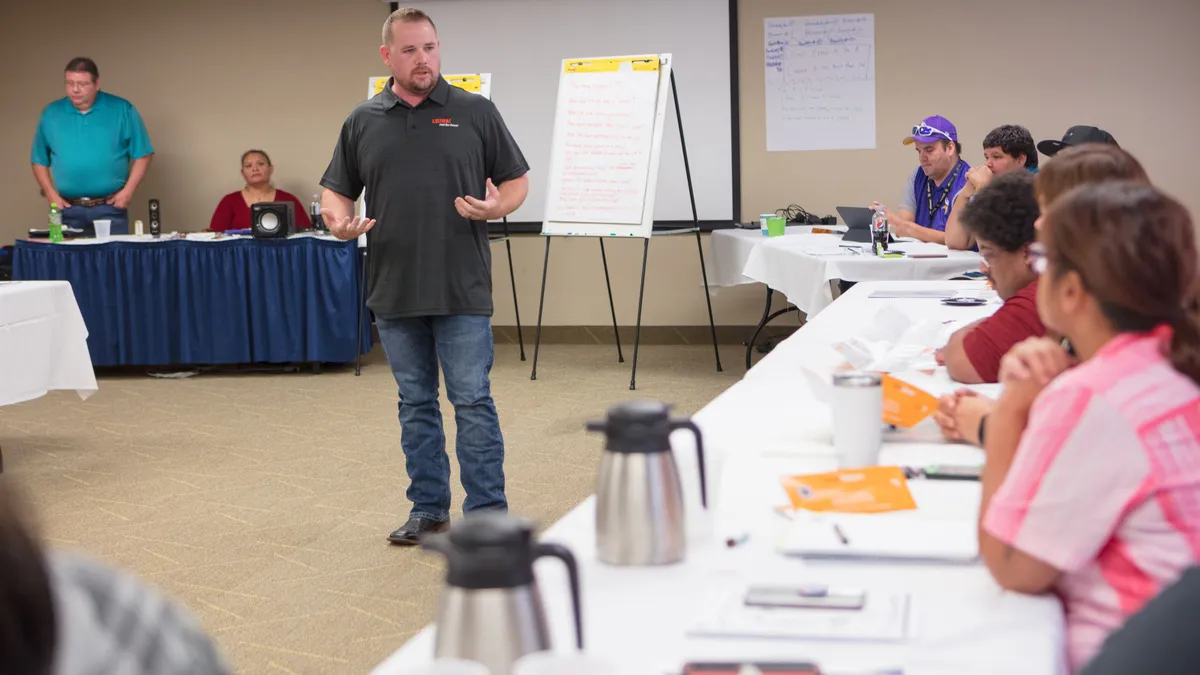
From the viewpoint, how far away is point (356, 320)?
22.1 feet

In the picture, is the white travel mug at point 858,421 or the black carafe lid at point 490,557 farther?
the white travel mug at point 858,421

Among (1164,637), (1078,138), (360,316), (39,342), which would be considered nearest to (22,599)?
(1164,637)

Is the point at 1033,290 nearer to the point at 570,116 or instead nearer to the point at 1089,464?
the point at 1089,464

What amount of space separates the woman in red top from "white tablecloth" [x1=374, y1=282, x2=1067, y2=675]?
6.17 meters

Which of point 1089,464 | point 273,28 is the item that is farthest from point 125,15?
point 1089,464

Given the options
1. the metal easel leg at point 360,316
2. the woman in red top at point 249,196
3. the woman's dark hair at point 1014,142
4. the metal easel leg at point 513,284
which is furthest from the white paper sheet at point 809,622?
the woman in red top at point 249,196

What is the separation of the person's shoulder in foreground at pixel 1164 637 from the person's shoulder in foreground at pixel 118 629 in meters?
0.63

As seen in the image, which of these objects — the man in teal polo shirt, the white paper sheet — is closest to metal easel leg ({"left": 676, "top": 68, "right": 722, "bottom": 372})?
the man in teal polo shirt

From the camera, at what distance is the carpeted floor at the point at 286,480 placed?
3.12 meters

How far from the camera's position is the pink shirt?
48.5 inches

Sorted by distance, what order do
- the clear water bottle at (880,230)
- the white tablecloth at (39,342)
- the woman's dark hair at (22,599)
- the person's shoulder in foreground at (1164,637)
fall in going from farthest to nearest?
the clear water bottle at (880,230)
the white tablecloth at (39,342)
the person's shoulder in foreground at (1164,637)
the woman's dark hair at (22,599)

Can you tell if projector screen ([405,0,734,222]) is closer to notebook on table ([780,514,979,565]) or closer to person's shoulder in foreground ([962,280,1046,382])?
person's shoulder in foreground ([962,280,1046,382])

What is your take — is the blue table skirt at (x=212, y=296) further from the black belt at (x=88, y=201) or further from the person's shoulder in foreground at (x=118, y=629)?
the person's shoulder in foreground at (x=118, y=629)

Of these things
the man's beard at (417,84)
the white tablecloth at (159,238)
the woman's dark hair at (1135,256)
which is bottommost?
the white tablecloth at (159,238)
